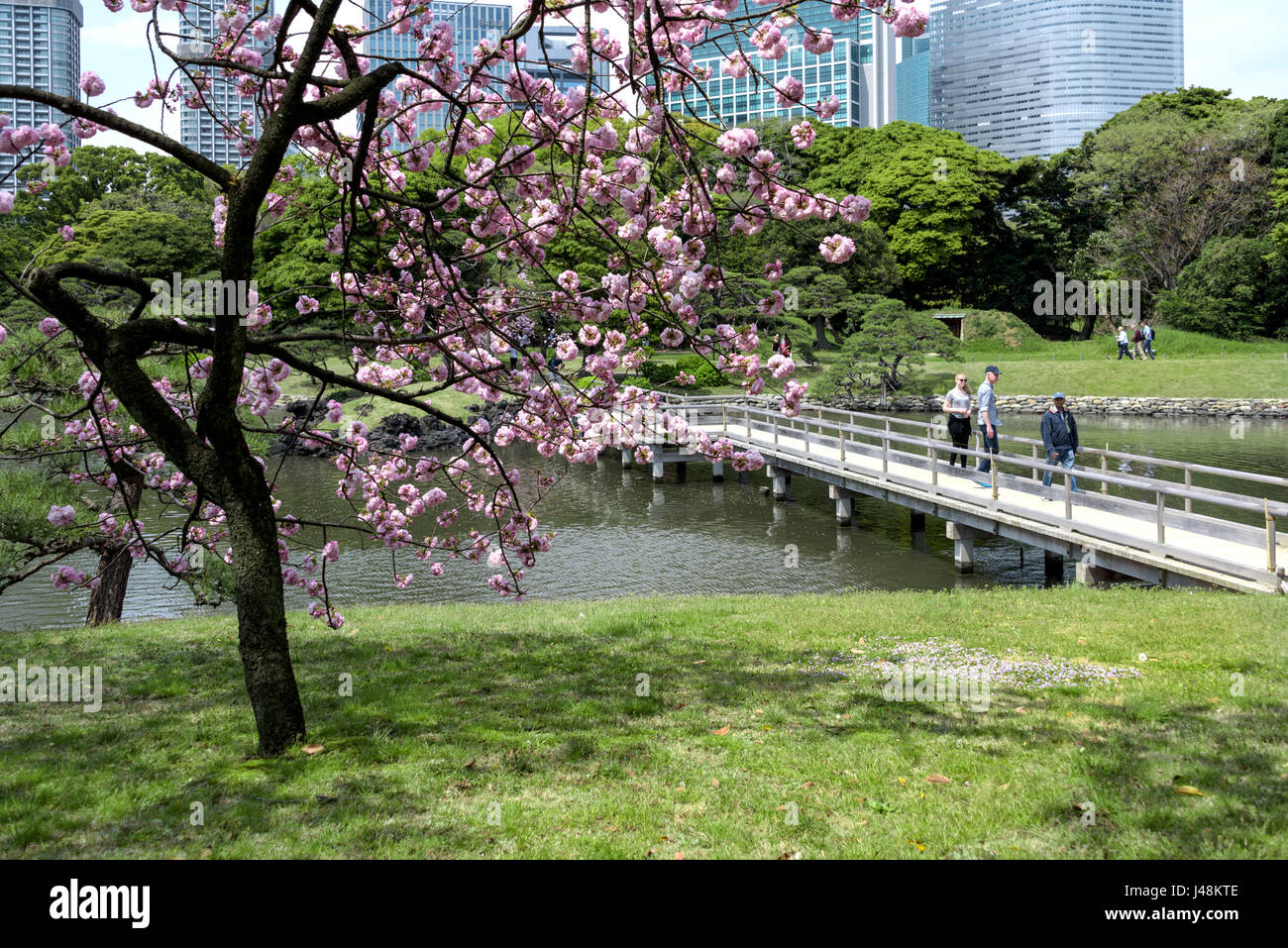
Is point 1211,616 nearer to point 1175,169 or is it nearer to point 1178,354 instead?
point 1178,354

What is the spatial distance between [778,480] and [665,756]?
2007cm

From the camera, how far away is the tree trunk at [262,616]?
569 centimetres

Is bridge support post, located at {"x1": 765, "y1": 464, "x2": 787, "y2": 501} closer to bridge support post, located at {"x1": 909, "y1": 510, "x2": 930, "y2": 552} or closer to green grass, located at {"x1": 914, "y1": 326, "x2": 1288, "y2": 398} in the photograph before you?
bridge support post, located at {"x1": 909, "y1": 510, "x2": 930, "y2": 552}

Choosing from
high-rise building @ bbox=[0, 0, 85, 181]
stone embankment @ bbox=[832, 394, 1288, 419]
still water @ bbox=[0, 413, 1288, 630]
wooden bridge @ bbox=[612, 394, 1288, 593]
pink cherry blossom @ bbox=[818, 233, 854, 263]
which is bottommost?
still water @ bbox=[0, 413, 1288, 630]

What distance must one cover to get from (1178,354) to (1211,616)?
46.2 meters

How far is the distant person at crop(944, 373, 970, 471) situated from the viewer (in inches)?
677

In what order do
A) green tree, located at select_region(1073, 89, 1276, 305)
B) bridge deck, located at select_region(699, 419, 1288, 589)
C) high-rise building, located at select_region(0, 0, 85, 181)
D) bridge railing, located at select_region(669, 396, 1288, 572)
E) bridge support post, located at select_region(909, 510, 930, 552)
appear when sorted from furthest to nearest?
1. high-rise building, located at select_region(0, 0, 85, 181)
2. green tree, located at select_region(1073, 89, 1276, 305)
3. bridge support post, located at select_region(909, 510, 930, 552)
4. bridge deck, located at select_region(699, 419, 1288, 589)
5. bridge railing, located at select_region(669, 396, 1288, 572)

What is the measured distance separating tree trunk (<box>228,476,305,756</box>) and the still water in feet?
Answer: 29.0

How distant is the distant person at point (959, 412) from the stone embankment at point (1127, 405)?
805 inches

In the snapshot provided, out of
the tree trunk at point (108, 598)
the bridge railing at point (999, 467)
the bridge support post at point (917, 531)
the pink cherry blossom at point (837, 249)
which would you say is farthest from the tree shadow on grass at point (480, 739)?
the bridge support post at point (917, 531)

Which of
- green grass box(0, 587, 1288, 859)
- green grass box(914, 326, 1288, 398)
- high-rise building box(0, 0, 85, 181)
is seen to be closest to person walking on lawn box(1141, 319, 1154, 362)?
green grass box(914, 326, 1288, 398)

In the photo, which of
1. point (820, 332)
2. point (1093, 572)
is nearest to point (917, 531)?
point (1093, 572)

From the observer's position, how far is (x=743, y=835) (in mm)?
4652

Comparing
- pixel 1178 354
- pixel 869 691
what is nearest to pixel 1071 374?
pixel 1178 354
